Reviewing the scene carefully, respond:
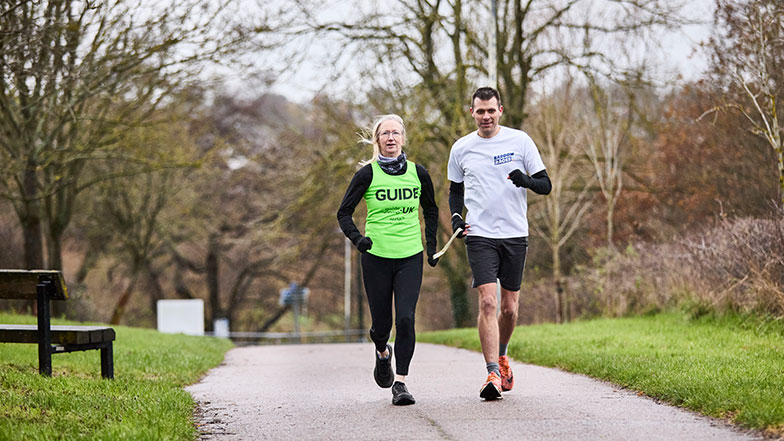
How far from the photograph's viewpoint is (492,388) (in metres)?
6.57

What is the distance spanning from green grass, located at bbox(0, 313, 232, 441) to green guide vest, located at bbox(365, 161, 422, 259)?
176 cm

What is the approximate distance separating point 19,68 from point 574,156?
12142mm

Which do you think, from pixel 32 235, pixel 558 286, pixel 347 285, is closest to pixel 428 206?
pixel 558 286

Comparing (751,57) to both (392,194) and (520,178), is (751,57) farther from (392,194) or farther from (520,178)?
(392,194)

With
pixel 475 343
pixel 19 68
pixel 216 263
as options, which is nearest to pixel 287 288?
pixel 216 263

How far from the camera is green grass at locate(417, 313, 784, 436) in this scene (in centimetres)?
576

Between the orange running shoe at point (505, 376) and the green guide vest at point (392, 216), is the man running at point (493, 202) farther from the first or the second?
the green guide vest at point (392, 216)

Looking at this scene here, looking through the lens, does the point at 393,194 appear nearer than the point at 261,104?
Yes

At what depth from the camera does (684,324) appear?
1245 centimetres

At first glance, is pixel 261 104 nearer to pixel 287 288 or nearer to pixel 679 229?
pixel 287 288

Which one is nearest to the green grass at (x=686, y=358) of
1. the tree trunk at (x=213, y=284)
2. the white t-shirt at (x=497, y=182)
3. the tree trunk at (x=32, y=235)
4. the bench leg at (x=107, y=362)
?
the white t-shirt at (x=497, y=182)

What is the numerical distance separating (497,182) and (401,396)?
66.2 inches

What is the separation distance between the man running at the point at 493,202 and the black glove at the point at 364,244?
73 cm

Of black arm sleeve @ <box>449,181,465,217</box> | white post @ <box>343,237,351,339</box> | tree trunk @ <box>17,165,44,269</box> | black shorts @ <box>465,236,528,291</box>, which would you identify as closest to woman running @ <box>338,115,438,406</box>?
black shorts @ <box>465,236,528,291</box>
